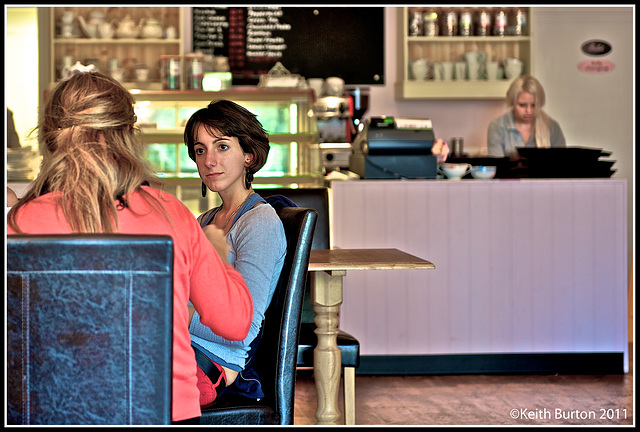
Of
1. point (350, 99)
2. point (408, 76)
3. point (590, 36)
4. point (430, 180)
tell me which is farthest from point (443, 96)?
A: point (430, 180)

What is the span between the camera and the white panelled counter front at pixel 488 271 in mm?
3688

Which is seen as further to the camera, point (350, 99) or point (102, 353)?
point (350, 99)

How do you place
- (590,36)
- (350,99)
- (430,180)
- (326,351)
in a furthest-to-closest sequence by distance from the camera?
(590,36) < (350,99) < (430,180) < (326,351)

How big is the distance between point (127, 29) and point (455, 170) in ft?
9.48

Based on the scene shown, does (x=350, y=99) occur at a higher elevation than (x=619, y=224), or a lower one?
higher

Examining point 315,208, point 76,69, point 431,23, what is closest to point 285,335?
point 315,208

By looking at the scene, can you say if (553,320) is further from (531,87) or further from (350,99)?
(350,99)

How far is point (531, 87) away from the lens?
197 inches

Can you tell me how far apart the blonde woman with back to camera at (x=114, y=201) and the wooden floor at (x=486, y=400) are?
1571 mm

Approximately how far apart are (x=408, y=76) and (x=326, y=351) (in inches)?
148

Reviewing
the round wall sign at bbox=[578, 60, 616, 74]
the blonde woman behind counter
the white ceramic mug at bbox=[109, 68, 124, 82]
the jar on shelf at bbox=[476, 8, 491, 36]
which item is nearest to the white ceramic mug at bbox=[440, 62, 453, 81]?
the jar on shelf at bbox=[476, 8, 491, 36]

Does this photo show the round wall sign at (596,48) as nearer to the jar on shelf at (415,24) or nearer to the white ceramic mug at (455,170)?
the jar on shelf at (415,24)

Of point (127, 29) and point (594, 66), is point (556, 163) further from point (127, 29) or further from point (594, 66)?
point (127, 29)

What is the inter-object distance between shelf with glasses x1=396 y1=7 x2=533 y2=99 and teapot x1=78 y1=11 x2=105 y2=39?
2.23 metres
